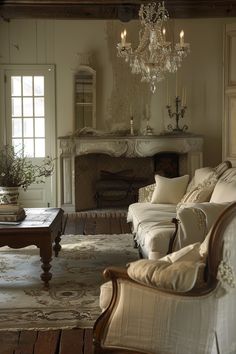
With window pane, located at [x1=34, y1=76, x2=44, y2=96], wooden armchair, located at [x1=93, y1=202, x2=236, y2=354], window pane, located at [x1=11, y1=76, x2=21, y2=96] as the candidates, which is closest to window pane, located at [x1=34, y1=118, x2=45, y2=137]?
window pane, located at [x1=34, y1=76, x2=44, y2=96]

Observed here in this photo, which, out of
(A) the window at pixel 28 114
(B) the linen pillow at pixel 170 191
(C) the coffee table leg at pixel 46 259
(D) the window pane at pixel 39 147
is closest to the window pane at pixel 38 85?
(A) the window at pixel 28 114

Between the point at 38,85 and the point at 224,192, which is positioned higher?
the point at 38,85

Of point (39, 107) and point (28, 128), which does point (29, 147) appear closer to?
point (28, 128)

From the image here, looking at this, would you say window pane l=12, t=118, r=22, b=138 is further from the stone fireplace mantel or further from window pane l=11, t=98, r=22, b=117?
the stone fireplace mantel

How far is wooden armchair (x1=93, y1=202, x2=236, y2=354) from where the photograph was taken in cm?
229

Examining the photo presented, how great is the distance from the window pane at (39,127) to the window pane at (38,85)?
16.5 inches

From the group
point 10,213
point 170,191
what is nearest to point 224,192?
point 170,191

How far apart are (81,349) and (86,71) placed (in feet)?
19.2

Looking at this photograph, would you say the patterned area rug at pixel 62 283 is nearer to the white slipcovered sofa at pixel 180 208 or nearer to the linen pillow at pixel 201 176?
the white slipcovered sofa at pixel 180 208

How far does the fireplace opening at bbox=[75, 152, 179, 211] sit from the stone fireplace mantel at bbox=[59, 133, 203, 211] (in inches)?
7.2

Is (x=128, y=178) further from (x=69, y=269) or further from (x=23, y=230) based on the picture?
(x=23, y=230)

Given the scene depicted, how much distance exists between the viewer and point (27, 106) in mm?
8195

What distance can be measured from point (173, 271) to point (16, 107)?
6367mm

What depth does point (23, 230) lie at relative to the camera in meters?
3.87
